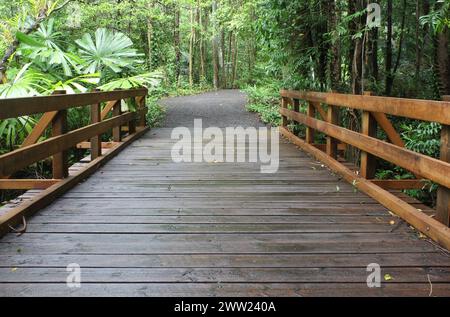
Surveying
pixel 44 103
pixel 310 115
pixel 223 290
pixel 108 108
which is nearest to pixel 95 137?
pixel 108 108

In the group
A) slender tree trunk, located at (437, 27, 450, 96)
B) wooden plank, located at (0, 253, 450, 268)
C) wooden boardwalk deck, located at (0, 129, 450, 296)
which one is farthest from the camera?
slender tree trunk, located at (437, 27, 450, 96)

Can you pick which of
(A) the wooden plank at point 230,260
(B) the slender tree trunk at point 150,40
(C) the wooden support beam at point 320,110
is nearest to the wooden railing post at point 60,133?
(A) the wooden plank at point 230,260

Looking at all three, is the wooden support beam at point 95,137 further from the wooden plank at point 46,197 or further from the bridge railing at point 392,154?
the bridge railing at point 392,154

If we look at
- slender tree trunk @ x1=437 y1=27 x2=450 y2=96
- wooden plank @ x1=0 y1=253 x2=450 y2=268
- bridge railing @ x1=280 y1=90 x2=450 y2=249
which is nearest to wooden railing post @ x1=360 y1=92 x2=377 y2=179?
bridge railing @ x1=280 y1=90 x2=450 y2=249

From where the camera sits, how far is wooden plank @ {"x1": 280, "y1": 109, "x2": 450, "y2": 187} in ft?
10.0

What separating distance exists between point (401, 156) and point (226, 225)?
4.97ft

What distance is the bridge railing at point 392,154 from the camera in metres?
3.11

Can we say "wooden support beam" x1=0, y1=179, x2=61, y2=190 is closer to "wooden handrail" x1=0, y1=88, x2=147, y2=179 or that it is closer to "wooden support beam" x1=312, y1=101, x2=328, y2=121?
"wooden handrail" x1=0, y1=88, x2=147, y2=179

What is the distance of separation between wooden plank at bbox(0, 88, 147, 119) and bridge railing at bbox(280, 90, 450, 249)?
2969 millimetres

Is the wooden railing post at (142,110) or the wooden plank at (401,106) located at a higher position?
the wooden plank at (401,106)

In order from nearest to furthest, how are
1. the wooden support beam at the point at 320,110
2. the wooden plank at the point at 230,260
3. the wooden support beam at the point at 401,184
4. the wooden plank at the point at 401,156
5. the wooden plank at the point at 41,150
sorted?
the wooden plank at the point at 230,260
the wooden plank at the point at 401,156
the wooden plank at the point at 41,150
the wooden support beam at the point at 401,184
the wooden support beam at the point at 320,110

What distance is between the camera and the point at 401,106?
3.78 meters

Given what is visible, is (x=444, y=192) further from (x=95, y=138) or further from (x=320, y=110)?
(x=95, y=138)
